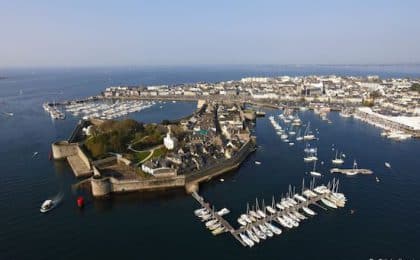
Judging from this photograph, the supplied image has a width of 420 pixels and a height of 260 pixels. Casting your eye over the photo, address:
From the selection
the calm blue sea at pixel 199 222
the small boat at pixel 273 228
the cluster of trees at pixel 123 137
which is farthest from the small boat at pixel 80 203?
the small boat at pixel 273 228

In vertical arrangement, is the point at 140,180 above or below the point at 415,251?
above

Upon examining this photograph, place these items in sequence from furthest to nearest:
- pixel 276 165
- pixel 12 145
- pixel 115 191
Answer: pixel 12 145 → pixel 276 165 → pixel 115 191

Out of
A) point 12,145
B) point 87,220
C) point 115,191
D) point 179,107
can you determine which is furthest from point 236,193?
point 179,107

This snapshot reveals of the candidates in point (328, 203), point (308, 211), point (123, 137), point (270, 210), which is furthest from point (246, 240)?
point (123, 137)

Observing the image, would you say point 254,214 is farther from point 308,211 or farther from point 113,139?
point 113,139

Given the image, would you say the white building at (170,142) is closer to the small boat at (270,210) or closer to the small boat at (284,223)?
the small boat at (270,210)

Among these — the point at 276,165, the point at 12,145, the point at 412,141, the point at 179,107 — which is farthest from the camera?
the point at 179,107

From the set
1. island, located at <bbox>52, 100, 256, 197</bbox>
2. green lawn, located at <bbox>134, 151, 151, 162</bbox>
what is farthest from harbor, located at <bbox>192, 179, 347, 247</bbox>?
green lawn, located at <bbox>134, 151, 151, 162</bbox>

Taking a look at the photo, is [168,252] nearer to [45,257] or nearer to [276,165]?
[45,257]
